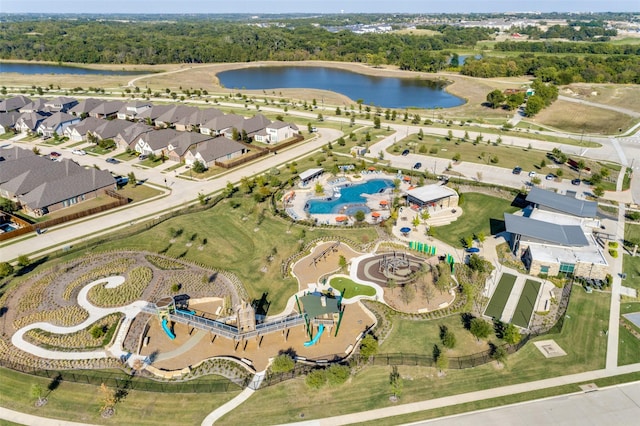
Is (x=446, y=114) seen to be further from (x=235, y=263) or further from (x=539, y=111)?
(x=235, y=263)

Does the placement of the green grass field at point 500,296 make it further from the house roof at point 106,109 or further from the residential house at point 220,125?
the house roof at point 106,109

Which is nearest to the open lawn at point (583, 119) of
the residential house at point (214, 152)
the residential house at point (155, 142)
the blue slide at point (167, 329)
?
the residential house at point (214, 152)

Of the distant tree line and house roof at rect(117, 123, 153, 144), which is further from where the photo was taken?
the distant tree line

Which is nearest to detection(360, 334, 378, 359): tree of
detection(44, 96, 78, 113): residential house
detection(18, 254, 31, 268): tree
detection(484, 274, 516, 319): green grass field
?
detection(484, 274, 516, 319): green grass field

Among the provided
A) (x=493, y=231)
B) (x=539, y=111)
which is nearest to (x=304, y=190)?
(x=493, y=231)

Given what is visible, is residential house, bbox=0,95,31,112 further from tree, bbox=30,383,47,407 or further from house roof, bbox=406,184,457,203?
house roof, bbox=406,184,457,203

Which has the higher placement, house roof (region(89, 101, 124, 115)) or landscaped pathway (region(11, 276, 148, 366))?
house roof (region(89, 101, 124, 115))

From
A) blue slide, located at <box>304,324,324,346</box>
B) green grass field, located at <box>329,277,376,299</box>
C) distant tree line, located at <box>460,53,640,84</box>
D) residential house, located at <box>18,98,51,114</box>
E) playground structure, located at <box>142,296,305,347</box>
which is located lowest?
green grass field, located at <box>329,277,376,299</box>

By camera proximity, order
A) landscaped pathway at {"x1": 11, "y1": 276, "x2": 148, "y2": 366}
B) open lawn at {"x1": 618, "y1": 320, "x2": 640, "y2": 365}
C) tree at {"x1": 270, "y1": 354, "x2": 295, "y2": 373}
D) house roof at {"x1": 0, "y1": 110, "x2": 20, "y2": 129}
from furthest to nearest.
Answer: house roof at {"x1": 0, "y1": 110, "x2": 20, "y2": 129} < landscaped pathway at {"x1": 11, "y1": 276, "x2": 148, "y2": 366} < open lawn at {"x1": 618, "y1": 320, "x2": 640, "y2": 365} < tree at {"x1": 270, "y1": 354, "x2": 295, "y2": 373}
